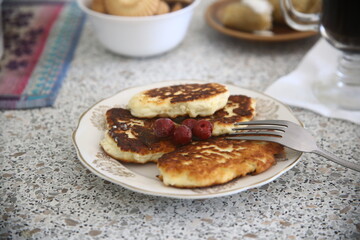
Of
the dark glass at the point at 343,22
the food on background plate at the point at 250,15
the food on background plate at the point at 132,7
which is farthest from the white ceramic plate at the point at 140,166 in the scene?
the food on background plate at the point at 250,15

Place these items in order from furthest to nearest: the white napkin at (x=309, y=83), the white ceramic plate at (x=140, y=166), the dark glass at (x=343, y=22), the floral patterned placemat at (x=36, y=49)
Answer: the floral patterned placemat at (x=36, y=49)
the white napkin at (x=309, y=83)
the dark glass at (x=343, y=22)
the white ceramic plate at (x=140, y=166)

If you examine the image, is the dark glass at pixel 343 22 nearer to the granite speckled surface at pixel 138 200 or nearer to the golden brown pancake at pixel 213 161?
the granite speckled surface at pixel 138 200

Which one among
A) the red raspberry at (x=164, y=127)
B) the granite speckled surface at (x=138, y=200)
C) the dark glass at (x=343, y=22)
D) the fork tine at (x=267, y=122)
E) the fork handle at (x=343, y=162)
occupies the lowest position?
the granite speckled surface at (x=138, y=200)

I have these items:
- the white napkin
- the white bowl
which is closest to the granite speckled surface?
the white napkin

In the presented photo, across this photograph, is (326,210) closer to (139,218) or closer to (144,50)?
(139,218)

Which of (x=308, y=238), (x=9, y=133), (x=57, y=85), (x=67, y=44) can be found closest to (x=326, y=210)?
(x=308, y=238)
